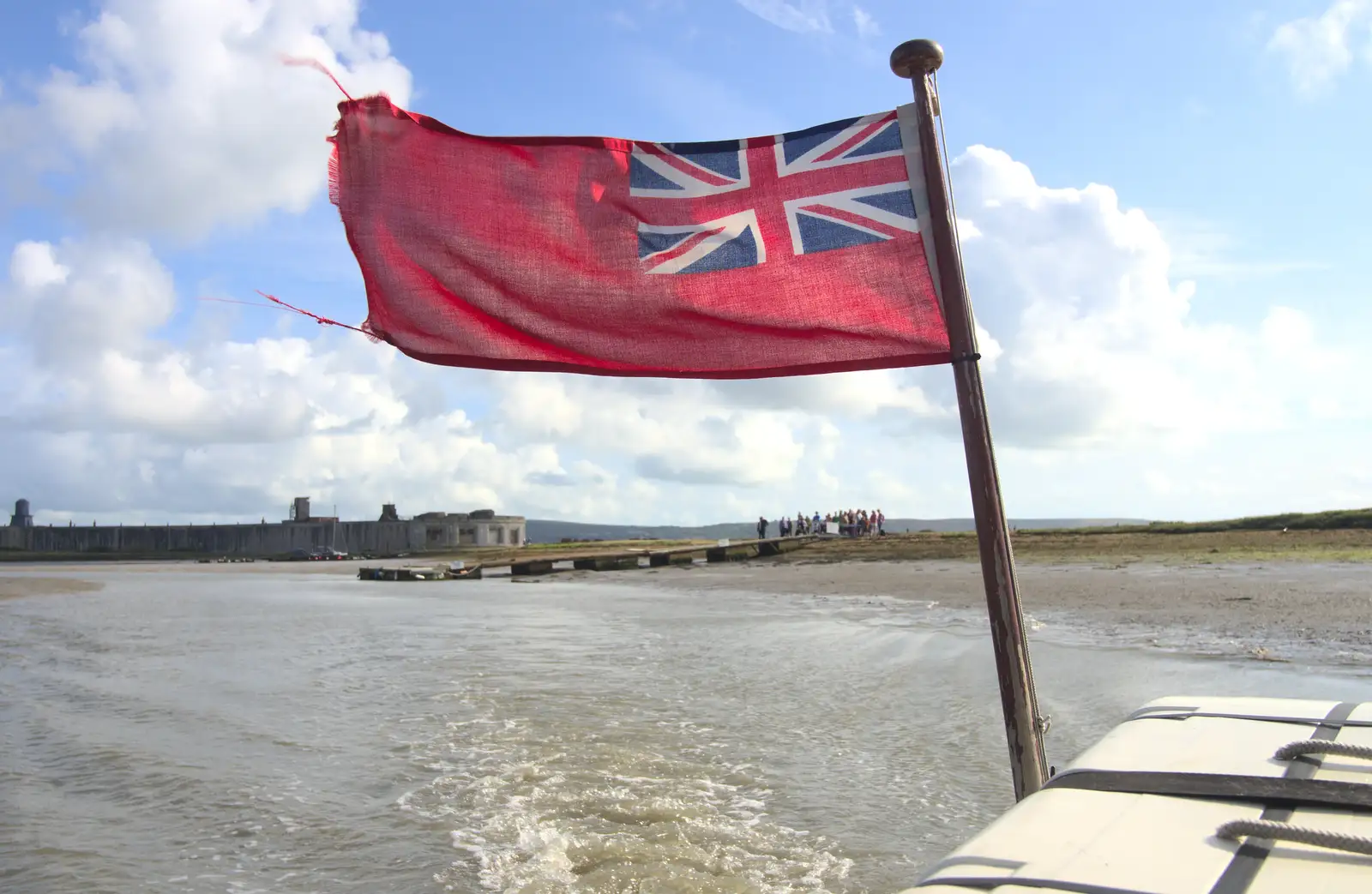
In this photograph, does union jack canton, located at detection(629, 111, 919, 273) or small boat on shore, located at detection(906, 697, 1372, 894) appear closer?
small boat on shore, located at detection(906, 697, 1372, 894)

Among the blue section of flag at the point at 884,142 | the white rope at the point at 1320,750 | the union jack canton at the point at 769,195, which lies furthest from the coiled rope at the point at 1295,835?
the blue section of flag at the point at 884,142

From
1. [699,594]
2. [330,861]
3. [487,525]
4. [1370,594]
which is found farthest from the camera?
[487,525]

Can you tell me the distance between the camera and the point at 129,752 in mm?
8703

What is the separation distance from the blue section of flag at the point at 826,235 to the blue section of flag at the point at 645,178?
0.55 meters

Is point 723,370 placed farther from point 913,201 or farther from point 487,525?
point 487,525

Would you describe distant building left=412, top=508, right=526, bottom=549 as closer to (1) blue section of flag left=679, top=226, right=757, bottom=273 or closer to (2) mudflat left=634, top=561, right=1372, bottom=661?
(2) mudflat left=634, top=561, right=1372, bottom=661

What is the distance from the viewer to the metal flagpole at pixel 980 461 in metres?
Result: 3.50

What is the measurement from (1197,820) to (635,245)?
2.85 metres

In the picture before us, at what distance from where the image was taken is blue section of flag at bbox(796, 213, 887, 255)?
3.79 meters

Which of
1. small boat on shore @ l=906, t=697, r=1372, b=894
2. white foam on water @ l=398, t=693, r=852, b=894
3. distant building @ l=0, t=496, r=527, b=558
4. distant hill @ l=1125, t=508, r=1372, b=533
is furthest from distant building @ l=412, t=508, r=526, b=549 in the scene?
small boat on shore @ l=906, t=697, r=1372, b=894

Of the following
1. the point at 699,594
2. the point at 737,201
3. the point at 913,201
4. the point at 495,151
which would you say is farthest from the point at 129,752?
the point at 699,594

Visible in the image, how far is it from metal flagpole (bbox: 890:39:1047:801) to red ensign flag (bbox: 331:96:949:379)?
125 mm

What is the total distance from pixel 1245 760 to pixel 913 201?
2.27 metres

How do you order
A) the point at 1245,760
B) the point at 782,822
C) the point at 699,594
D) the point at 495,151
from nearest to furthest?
the point at 1245,760 < the point at 495,151 < the point at 782,822 < the point at 699,594
